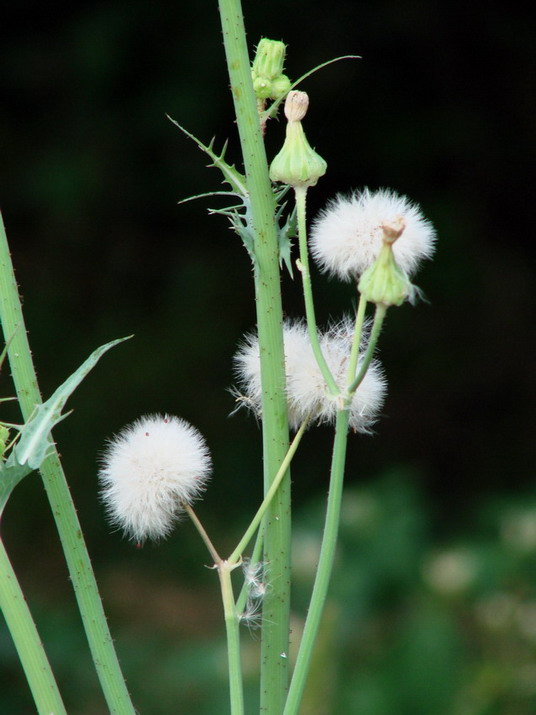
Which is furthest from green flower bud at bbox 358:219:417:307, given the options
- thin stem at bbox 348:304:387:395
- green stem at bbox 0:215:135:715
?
green stem at bbox 0:215:135:715

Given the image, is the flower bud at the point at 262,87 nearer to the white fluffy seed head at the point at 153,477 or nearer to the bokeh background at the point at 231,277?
the white fluffy seed head at the point at 153,477

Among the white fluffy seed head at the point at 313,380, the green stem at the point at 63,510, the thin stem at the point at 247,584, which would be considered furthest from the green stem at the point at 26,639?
the white fluffy seed head at the point at 313,380

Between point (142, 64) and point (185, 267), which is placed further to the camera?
point (185, 267)

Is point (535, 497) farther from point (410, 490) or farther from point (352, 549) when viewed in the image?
point (352, 549)

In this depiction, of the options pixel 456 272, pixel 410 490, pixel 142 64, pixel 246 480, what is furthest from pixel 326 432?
pixel 142 64

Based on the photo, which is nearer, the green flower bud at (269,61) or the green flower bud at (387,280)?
the green flower bud at (387,280)

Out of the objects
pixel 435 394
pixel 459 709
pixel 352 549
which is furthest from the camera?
pixel 435 394

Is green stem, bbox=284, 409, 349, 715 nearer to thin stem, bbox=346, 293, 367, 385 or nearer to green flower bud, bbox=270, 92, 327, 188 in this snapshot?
thin stem, bbox=346, 293, 367, 385
